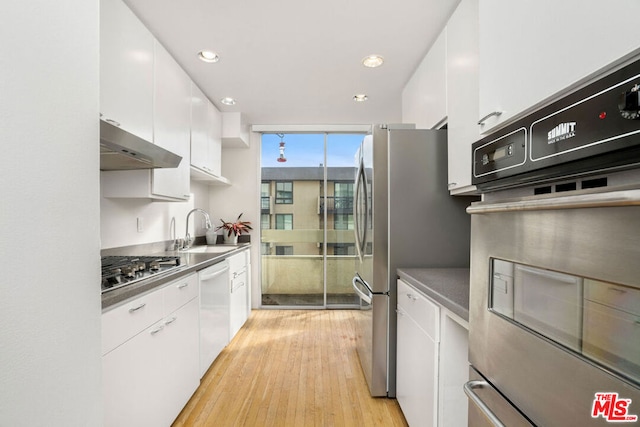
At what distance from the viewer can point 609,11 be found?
0.57 metres

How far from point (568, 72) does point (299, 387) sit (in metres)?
2.25

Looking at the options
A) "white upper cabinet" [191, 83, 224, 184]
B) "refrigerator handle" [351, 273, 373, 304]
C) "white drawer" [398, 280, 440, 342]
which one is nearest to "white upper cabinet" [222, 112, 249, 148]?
"white upper cabinet" [191, 83, 224, 184]

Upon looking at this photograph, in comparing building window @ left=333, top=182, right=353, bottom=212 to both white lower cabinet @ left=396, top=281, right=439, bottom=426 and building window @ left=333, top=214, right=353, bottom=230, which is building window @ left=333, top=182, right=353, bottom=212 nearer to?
building window @ left=333, top=214, right=353, bottom=230

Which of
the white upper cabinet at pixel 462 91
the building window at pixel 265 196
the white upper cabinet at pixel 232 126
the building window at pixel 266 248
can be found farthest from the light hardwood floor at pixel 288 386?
the white upper cabinet at pixel 232 126

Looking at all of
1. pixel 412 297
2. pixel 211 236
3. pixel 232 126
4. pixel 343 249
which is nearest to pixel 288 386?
pixel 412 297

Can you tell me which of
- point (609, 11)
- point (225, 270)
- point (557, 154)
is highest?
point (609, 11)

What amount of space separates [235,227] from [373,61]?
8.10ft

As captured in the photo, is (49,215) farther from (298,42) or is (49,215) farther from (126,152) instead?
(298,42)

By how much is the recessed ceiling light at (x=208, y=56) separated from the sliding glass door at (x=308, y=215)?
5.86 ft

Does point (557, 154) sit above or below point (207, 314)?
above

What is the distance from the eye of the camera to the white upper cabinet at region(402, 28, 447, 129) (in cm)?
183

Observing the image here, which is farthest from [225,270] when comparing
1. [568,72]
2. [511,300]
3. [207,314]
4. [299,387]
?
[568,72]

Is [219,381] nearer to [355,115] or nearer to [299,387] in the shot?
[299,387]

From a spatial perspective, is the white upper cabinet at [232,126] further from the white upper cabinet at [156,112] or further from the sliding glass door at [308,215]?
the white upper cabinet at [156,112]
